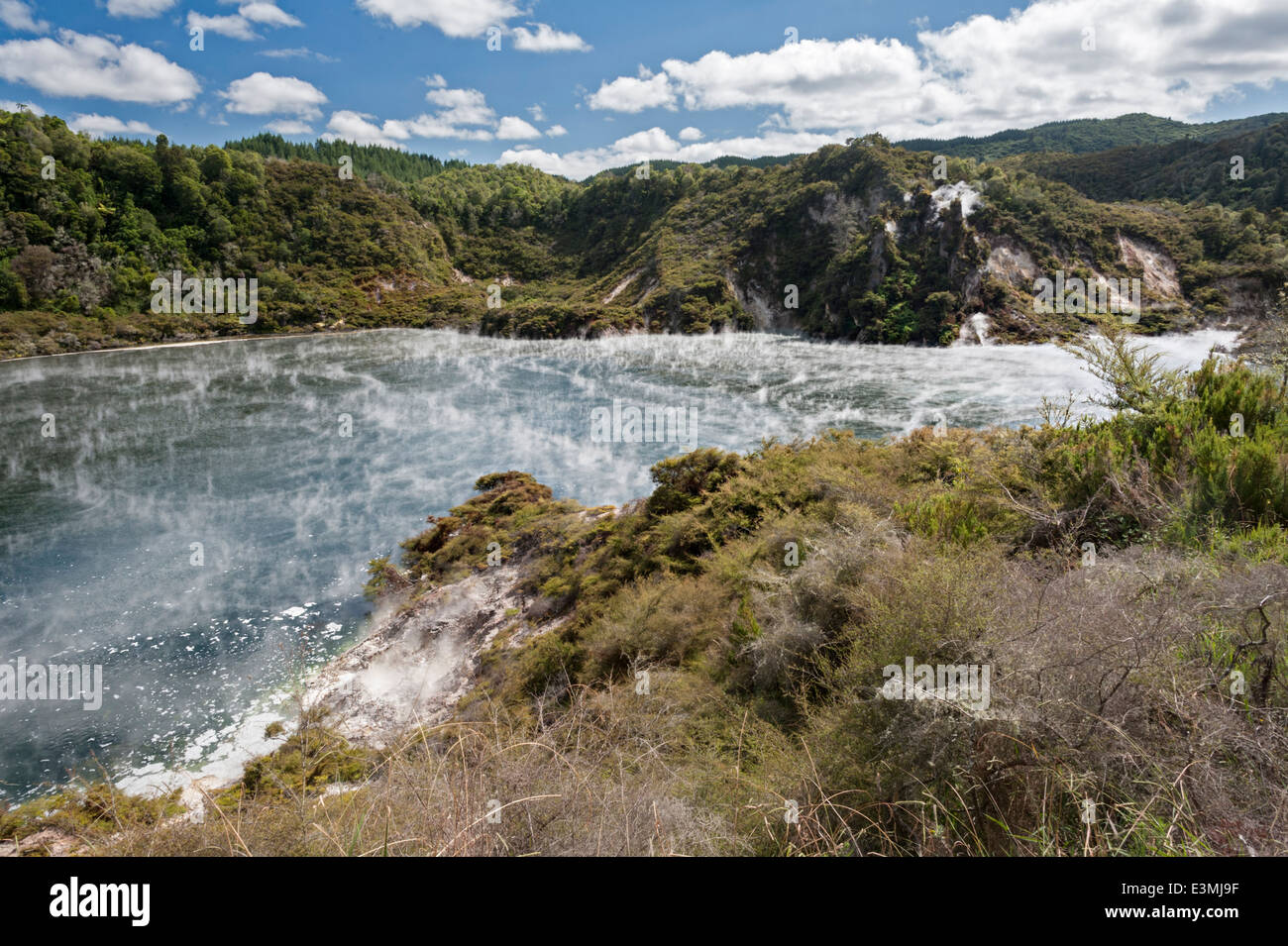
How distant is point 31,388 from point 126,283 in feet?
116

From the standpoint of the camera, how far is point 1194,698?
2.66 meters

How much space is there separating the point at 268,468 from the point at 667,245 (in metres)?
55.5

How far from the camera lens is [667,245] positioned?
68.2m

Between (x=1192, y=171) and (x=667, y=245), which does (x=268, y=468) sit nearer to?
(x=667, y=245)

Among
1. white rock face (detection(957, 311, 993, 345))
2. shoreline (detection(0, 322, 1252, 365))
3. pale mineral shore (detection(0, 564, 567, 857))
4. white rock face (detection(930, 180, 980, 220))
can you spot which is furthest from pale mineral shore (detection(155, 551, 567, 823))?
white rock face (detection(930, 180, 980, 220))

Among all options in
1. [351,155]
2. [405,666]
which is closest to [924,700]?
[405,666]

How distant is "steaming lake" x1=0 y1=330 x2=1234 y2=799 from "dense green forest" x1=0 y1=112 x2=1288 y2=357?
745cm

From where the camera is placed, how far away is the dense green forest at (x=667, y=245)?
43719mm

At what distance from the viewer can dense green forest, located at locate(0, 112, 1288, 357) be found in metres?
43.7

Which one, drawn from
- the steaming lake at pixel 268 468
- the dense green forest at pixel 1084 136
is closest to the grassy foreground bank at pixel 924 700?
the steaming lake at pixel 268 468

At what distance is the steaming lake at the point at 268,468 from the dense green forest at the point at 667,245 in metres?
7.45

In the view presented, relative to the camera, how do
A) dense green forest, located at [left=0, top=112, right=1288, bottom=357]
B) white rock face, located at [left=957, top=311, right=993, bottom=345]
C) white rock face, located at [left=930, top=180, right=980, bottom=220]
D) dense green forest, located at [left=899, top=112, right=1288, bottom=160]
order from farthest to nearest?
dense green forest, located at [left=899, top=112, right=1288, bottom=160] → white rock face, located at [left=930, top=180, right=980, bottom=220] → dense green forest, located at [left=0, top=112, right=1288, bottom=357] → white rock face, located at [left=957, top=311, right=993, bottom=345]

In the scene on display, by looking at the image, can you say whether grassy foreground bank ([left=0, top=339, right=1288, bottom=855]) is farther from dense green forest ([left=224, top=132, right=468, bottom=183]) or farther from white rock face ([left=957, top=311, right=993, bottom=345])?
dense green forest ([left=224, top=132, right=468, bottom=183])
